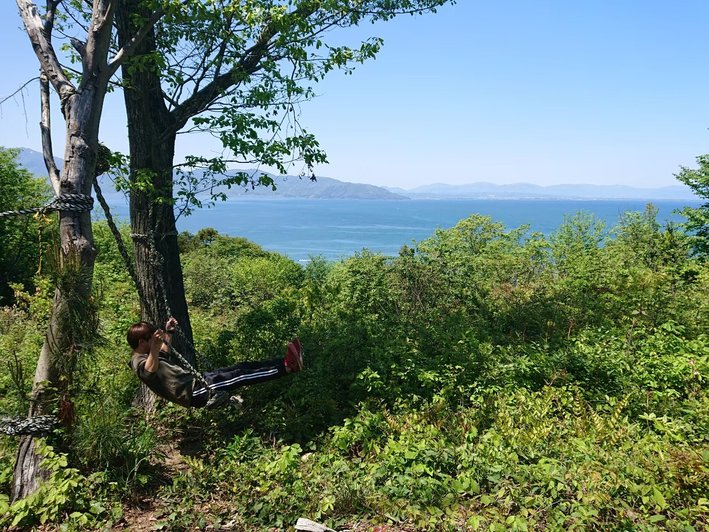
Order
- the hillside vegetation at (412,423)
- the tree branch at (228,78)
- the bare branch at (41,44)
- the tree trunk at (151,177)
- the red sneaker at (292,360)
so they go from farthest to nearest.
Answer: the tree branch at (228,78) → the tree trunk at (151,177) → the red sneaker at (292,360) → the bare branch at (41,44) → the hillside vegetation at (412,423)

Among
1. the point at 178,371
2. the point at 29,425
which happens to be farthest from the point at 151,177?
the point at 29,425

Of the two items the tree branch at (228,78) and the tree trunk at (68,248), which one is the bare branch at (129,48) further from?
the tree branch at (228,78)

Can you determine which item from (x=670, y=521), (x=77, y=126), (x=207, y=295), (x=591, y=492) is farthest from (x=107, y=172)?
(x=207, y=295)

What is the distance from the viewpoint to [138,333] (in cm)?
499

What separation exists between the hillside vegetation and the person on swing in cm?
31

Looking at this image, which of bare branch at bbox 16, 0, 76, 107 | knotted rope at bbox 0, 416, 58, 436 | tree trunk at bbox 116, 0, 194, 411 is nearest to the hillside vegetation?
knotted rope at bbox 0, 416, 58, 436

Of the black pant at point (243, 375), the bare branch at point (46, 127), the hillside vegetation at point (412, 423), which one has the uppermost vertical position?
the bare branch at point (46, 127)

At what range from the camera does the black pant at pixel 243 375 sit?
520cm

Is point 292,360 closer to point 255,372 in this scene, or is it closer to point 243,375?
point 255,372

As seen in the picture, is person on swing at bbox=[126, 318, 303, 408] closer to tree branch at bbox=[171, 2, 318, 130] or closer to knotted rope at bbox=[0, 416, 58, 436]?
knotted rope at bbox=[0, 416, 58, 436]

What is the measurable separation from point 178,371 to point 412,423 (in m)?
2.55

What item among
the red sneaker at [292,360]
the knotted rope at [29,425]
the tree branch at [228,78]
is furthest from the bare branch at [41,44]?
the red sneaker at [292,360]

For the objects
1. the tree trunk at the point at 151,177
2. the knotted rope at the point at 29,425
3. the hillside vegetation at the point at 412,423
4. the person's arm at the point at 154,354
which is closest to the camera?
the hillside vegetation at the point at 412,423

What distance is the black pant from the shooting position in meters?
5.20
